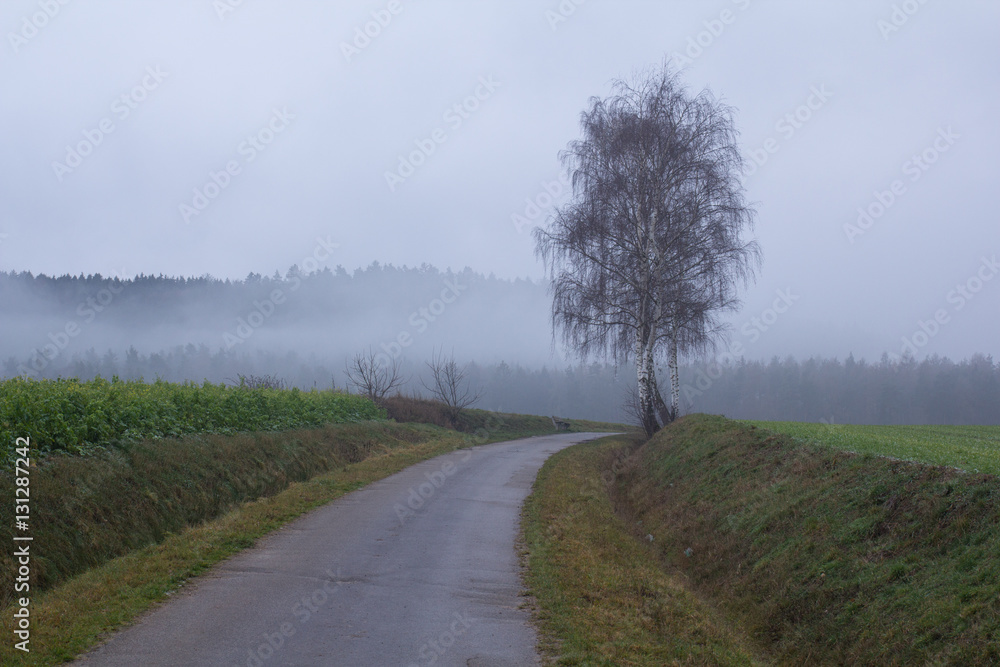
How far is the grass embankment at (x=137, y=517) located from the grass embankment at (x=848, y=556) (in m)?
6.17

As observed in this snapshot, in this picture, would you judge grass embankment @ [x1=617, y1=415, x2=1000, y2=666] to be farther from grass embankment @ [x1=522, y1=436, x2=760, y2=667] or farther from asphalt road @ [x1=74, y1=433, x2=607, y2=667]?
asphalt road @ [x1=74, y1=433, x2=607, y2=667]

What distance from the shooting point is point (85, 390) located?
10.1 meters

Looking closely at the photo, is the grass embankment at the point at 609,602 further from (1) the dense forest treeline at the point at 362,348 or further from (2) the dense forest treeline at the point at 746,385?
(2) the dense forest treeline at the point at 746,385

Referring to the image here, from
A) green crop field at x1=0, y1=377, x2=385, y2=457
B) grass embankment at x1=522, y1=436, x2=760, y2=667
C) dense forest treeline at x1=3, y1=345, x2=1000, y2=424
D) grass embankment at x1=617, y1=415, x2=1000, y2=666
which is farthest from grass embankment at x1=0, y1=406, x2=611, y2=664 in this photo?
dense forest treeline at x1=3, y1=345, x2=1000, y2=424

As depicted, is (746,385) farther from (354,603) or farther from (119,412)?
(354,603)

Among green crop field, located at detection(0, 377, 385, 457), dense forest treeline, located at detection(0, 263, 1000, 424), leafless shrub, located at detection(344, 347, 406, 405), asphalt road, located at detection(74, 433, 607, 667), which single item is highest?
dense forest treeline, located at detection(0, 263, 1000, 424)

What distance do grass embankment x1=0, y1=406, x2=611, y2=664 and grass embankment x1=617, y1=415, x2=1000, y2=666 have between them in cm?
617

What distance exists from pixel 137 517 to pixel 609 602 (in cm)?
624

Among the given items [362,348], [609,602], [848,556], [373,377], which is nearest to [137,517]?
[609,602]

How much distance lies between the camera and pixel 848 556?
7.06 m

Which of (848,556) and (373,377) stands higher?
(373,377)

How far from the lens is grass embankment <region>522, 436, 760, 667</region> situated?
534 centimetres

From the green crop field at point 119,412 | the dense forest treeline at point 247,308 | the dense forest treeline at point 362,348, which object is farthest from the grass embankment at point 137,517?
the dense forest treeline at point 362,348

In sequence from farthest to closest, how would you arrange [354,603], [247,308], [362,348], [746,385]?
[746,385] → [247,308] → [362,348] → [354,603]
